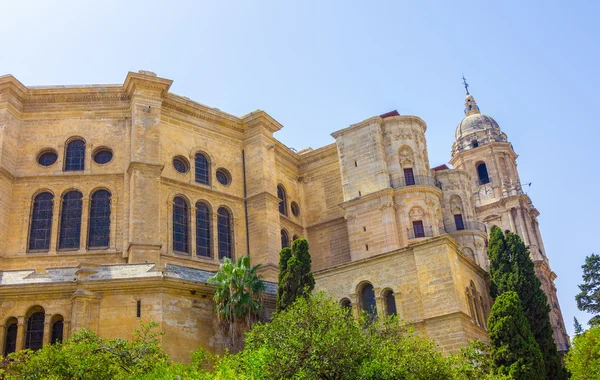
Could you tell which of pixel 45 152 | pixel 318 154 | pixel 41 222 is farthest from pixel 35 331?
pixel 318 154

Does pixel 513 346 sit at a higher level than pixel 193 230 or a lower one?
lower

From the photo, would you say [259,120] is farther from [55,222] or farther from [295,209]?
[55,222]

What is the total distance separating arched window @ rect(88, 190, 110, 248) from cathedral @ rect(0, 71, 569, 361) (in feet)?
0.20

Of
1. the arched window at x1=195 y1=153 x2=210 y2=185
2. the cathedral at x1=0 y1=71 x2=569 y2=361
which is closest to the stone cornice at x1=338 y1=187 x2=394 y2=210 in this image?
the cathedral at x1=0 y1=71 x2=569 y2=361

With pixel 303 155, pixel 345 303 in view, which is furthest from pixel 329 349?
pixel 303 155

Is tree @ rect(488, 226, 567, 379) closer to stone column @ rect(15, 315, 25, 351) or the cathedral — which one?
the cathedral

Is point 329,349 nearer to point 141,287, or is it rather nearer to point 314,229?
point 141,287

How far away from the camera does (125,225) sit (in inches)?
1132

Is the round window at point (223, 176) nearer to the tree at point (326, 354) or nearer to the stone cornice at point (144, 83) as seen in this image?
the stone cornice at point (144, 83)

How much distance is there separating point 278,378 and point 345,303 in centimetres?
950

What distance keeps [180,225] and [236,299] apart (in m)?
8.54

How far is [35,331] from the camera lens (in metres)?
23.0

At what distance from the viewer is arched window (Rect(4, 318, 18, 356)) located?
22.6 metres

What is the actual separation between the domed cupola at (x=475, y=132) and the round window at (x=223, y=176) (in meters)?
28.1
